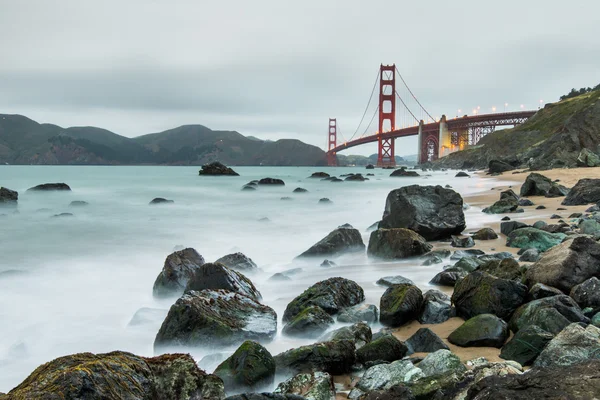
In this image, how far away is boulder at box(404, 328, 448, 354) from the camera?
8.68 ft

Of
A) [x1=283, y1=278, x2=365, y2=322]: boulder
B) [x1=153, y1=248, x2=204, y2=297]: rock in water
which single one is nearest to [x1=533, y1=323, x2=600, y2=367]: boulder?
[x1=283, y1=278, x2=365, y2=322]: boulder

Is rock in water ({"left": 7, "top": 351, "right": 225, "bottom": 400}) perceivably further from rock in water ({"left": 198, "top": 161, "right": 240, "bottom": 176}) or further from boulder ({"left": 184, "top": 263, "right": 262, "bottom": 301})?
rock in water ({"left": 198, "top": 161, "right": 240, "bottom": 176})

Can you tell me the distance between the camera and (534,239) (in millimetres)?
4852

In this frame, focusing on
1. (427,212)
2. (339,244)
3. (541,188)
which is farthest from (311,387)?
(541,188)

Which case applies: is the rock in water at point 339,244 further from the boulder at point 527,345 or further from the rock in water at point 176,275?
the boulder at point 527,345

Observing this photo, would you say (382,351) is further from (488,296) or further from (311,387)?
(488,296)

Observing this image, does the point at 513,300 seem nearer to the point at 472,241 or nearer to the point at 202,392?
the point at 202,392

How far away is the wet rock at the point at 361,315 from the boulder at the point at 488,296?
0.59m

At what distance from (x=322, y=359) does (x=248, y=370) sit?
0.41 metres

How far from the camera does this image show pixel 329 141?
90.7m

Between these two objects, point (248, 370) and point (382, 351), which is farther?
point (382, 351)

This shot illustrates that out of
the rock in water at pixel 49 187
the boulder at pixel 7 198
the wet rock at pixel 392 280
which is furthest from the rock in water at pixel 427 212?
the rock in water at pixel 49 187

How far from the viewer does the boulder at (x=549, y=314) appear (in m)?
2.53

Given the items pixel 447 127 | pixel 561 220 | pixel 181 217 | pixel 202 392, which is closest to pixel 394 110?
pixel 447 127
